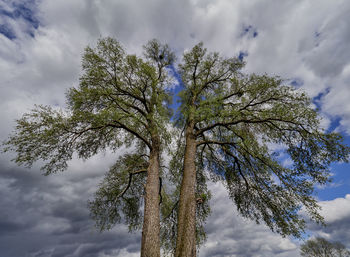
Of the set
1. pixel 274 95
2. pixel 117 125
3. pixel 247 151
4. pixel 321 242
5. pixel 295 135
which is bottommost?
pixel 321 242

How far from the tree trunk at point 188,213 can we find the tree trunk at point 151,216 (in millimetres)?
813

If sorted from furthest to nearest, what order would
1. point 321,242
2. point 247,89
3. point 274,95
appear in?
point 321,242, point 247,89, point 274,95

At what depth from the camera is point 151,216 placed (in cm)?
780

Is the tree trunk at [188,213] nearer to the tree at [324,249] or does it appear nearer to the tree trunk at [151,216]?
the tree trunk at [151,216]

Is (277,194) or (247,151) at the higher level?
(247,151)

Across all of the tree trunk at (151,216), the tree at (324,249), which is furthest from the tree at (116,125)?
the tree at (324,249)

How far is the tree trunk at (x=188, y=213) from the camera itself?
707cm

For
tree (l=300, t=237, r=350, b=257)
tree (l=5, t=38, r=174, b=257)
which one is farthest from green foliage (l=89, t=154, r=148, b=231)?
tree (l=300, t=237, r=350, b=257)

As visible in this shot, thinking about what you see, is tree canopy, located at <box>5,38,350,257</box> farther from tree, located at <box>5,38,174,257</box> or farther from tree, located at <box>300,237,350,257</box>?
tree, located at <box>300,237,350,257</box>

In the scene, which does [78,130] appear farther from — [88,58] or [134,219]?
[134,219]

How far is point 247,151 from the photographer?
9000mm

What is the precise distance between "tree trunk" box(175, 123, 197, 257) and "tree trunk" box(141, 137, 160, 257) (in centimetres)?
81

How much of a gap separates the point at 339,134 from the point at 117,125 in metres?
9.37

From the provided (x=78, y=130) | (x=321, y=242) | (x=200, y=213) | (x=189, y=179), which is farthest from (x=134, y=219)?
(x=321, y=242)
